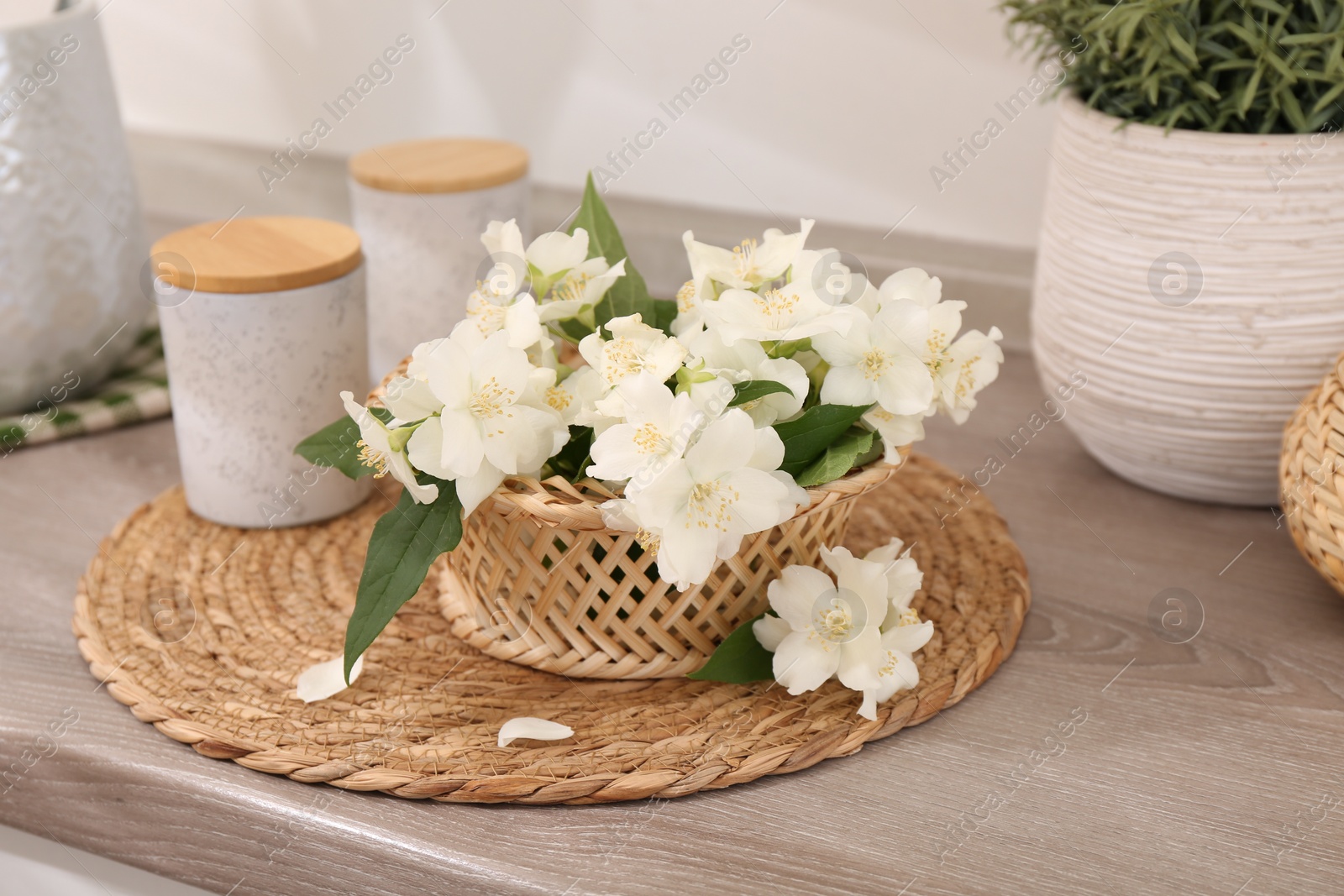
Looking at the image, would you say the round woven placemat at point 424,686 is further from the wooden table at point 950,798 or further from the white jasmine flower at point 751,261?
the white jasmine flower at point 751,261

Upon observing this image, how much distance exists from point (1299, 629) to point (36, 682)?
26.5 inches

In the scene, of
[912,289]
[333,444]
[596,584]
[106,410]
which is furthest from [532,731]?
[106,410]

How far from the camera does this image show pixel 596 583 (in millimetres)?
542

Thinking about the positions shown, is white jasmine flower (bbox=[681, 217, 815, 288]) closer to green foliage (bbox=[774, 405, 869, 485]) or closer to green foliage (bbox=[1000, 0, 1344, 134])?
green foliage (bbox=[774, 405, 869, 485])

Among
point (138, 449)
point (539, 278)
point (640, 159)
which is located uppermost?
point (539, 278)

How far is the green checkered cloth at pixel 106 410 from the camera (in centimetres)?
85

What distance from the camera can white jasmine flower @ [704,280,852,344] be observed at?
52cm

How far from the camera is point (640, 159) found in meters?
1.10

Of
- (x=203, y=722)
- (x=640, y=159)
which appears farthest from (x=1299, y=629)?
(x=640, y=159)

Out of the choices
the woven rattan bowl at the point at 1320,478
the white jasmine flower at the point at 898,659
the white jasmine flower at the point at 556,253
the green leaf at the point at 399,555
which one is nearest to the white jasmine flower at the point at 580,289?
the white jasmine flower at the point at 556,253

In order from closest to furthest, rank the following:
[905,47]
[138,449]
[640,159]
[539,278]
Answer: [539,278] → [138,449] → [905,47] → [640,159]

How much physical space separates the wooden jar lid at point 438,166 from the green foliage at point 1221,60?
41 centimetres

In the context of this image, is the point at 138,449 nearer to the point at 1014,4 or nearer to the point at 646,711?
the point at 646,711

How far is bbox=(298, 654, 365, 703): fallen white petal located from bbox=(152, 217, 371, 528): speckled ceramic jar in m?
0.17
